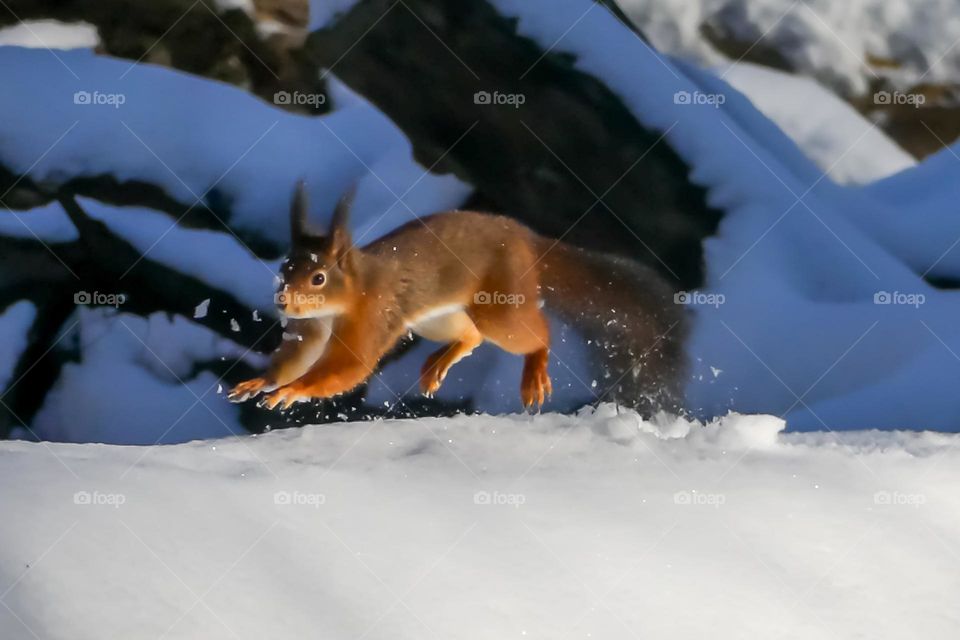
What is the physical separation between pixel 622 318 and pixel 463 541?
613mm

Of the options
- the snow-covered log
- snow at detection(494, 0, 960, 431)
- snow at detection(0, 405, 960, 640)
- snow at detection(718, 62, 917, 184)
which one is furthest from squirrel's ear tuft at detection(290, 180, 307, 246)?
snow at detection(718, 62, 917, 184)

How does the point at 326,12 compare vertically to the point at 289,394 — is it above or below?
above

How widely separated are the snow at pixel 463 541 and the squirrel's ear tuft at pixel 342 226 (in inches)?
10.4

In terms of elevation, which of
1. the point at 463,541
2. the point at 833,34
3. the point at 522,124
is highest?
the point at 833,34

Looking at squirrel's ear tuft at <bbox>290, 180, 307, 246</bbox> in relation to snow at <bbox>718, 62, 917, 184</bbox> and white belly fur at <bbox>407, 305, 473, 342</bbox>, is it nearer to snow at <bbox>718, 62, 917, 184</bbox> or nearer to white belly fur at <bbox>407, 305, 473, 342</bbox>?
white belly fur at <bbox>407, 305, 473, 342</bbox>

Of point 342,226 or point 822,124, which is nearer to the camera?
point 342,226

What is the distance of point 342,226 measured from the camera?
1.52 m

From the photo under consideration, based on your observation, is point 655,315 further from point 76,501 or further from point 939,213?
point 76,501

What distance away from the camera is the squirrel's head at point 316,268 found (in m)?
1.45

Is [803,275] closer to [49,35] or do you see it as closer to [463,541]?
[463,541]

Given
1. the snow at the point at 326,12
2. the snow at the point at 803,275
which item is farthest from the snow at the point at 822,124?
the snow at the point at 326,12

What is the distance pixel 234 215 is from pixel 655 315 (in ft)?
2.23

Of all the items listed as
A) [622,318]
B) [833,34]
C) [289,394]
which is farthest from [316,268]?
[833,34]

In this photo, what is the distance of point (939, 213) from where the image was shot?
65.2 inches
